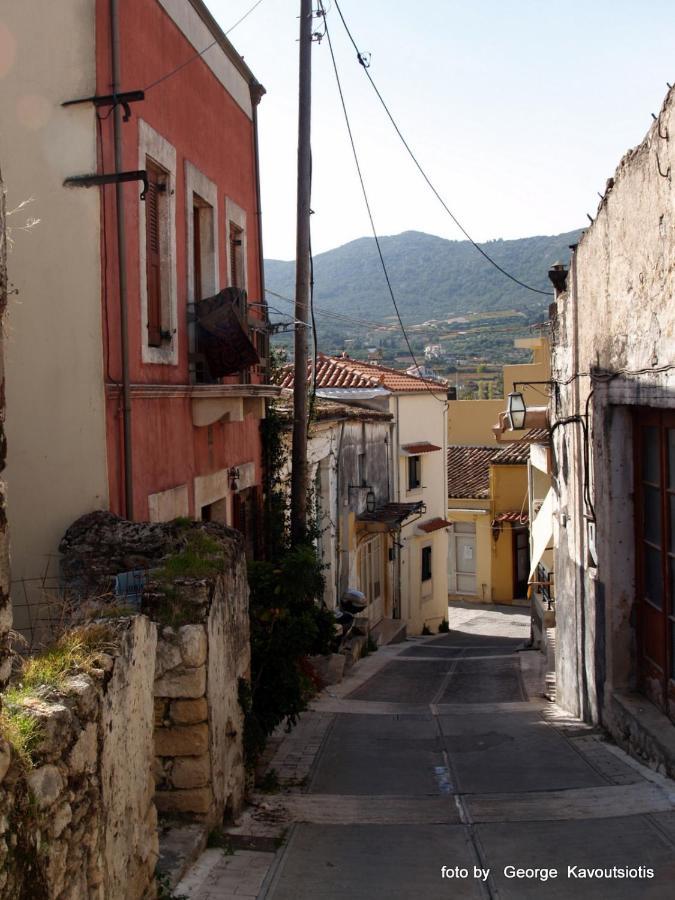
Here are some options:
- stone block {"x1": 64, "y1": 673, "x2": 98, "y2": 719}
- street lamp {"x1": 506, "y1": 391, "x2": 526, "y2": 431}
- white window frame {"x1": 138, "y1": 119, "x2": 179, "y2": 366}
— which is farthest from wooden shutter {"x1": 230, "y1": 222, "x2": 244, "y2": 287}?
stone block {"x1": 64, "y1": 673, "x2": 98, "y2": 719}

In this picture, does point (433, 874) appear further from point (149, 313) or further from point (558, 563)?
point (558, 563)

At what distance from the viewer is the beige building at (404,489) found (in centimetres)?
2219

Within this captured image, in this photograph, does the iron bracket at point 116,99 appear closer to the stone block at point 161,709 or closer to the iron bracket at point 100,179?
the iron bracket at point 100,179

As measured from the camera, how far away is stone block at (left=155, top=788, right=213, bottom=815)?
557 cm

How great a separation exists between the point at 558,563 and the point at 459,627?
1781 centimetres

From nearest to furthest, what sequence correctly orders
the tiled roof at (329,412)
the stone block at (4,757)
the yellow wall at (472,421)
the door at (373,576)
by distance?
the stone block at (4,757) < the tiled roof at (329,412) < the door at (373,576) < the yellow wall at (472,421)

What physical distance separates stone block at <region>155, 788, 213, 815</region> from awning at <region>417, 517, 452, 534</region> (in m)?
21.8

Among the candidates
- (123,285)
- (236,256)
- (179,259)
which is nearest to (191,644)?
(123,285)

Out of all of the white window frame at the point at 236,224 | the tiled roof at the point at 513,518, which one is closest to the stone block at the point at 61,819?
the white window frame at the point at 236,224

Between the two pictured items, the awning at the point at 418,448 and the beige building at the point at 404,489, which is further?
the awning at the point at 418,448

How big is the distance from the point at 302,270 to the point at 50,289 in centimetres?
599

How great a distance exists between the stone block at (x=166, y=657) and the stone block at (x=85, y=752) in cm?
171

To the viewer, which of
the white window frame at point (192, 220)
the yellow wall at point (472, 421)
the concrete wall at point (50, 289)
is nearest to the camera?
the concrete wall at point (50, 289)

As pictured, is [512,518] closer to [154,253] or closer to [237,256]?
[237,256]
